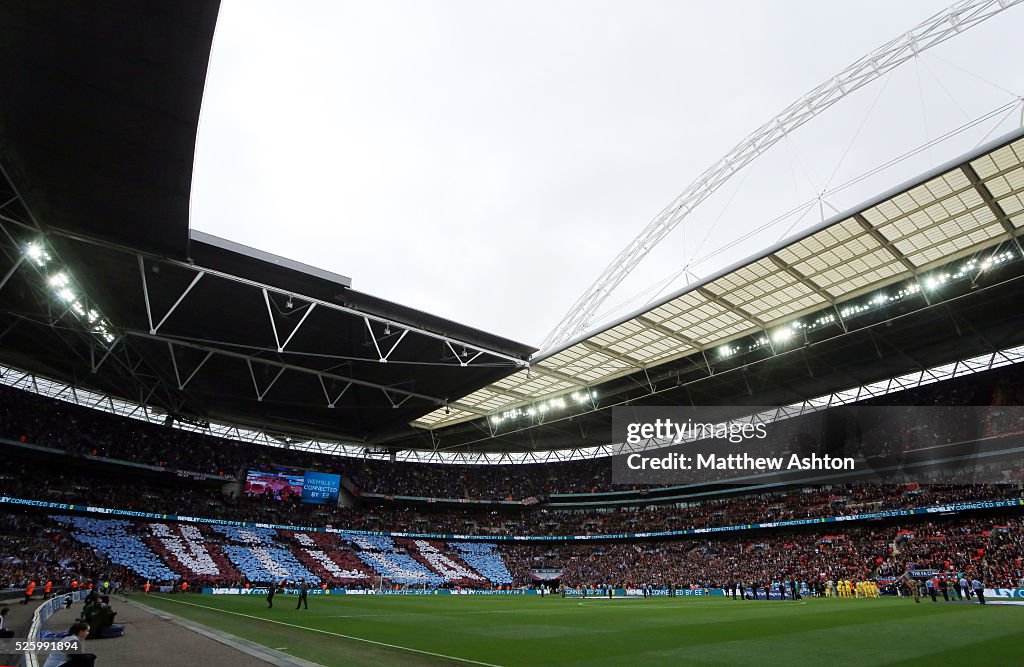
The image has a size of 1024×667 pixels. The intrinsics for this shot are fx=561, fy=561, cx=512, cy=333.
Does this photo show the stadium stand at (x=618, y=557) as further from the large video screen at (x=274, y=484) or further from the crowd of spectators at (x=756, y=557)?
the large video screen at (x=274, y=484)

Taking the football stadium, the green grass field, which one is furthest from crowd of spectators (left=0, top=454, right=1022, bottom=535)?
the green grass field

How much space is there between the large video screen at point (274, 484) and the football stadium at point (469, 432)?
304mm

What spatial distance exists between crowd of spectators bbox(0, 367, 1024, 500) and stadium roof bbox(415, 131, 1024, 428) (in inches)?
795

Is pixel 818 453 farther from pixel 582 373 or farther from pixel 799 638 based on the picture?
pixel 799 638

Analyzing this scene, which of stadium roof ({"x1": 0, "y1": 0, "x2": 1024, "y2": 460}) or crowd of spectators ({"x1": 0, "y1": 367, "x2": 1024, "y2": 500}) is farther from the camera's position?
crowd of spectators ({"x1": 0, "y1": 367, "x2": 1024, "y2": 500})

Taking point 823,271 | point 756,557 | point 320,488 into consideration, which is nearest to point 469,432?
point 320,488

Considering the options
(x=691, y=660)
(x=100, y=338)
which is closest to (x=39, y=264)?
(x=100, y=338)

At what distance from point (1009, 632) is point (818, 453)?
132 ft

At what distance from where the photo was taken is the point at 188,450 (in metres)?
55.8

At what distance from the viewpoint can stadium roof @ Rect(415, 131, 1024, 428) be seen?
21.9m

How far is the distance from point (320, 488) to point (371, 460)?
10827 mm

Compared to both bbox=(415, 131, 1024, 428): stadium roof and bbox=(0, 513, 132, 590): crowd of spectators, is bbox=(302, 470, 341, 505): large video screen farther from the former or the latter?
bbox=(415, 131, 1024, 428): stadium roof

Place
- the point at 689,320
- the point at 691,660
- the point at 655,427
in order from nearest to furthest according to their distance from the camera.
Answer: the point at 691,660 < the point at 689,320 < the point at 655,427

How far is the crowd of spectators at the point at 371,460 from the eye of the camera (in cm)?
4194
